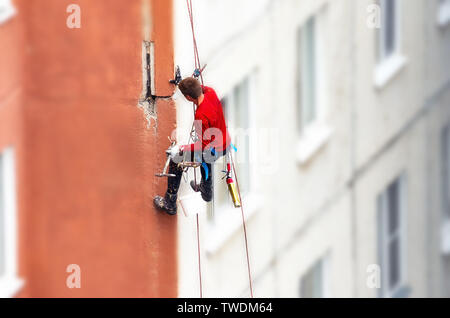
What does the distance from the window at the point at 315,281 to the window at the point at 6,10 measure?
6.29 meters

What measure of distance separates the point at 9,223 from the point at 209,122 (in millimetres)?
8764

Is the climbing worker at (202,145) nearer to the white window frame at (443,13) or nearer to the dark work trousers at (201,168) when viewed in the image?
the dark work trousers at (201,168)

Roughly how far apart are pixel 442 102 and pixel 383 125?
217 centimetres

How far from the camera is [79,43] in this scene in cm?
1856

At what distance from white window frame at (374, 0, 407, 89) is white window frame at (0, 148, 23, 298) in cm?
628

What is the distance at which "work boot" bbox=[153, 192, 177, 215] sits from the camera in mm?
13859

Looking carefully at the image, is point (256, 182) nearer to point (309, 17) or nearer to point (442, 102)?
point (309, 17)

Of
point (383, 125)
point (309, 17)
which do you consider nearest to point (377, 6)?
point (309, 17)

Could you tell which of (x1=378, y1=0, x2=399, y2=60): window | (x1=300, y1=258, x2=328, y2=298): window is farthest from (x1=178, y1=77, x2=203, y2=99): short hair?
(x1=378, y1=0, x2=399, y2=60): window

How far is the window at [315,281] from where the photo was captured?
2427cm

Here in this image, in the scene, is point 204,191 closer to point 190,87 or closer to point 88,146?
point 190,87

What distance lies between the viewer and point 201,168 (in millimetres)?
13828

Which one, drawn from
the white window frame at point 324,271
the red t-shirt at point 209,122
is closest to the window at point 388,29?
the white window frame at point 324,271

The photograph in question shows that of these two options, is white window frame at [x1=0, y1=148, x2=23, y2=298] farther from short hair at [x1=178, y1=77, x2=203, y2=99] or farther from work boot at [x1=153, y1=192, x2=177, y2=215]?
short hair at [x1=178, y1=77, x2=203, y2=99]
